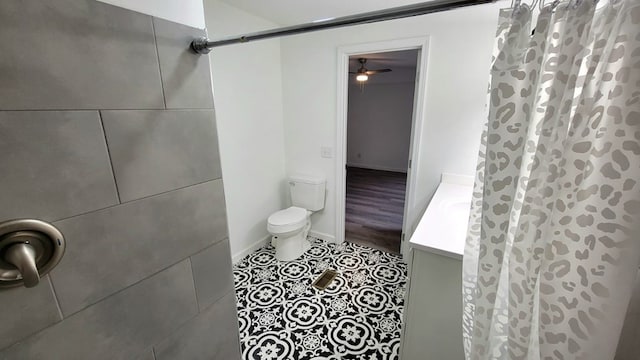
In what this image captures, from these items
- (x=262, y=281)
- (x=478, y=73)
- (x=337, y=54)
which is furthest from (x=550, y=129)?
(x=262, y=281)

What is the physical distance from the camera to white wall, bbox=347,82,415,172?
18.6 ft

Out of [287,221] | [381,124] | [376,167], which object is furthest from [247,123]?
[376,167]

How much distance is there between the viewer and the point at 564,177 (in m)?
0.59

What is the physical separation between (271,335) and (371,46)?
7.96ft

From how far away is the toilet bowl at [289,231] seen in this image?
7.70 ft

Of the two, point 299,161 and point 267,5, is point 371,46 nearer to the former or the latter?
point 267,5

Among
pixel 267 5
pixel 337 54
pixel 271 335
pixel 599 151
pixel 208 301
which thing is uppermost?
pixel 267 5

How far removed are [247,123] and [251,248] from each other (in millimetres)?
1299

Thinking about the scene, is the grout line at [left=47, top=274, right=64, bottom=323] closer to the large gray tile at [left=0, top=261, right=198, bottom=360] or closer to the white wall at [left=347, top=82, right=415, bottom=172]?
the large gray tile at [left=0, top=261, right=198, bottom=360]

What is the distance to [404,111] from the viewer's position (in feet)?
18.5

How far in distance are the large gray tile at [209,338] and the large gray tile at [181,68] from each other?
Answer: 29.0 inches

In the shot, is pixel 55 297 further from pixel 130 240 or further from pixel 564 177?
pixel 564 177

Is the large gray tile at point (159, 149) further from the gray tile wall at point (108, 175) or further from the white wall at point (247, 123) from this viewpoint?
the white wall at point (247, 123)

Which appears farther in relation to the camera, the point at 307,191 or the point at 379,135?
the point at 379,135
